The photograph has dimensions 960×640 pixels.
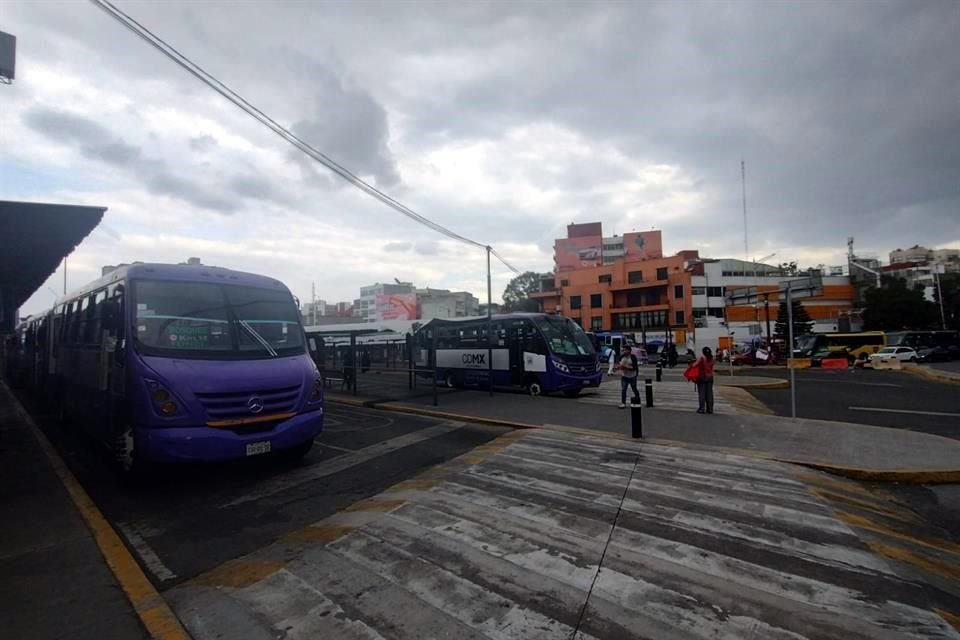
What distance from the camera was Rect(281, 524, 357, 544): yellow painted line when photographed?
4.65 meters

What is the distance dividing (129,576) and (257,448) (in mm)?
2211

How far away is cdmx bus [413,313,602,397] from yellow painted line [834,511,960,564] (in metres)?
10.7

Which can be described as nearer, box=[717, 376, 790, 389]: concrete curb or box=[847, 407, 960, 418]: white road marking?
box=[847, 407, 960, 418]: white road marking

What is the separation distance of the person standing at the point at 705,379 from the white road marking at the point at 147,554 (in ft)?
35.1

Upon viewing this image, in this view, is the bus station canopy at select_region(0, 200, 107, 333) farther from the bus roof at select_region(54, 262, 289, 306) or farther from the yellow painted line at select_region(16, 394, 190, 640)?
the yellow painted line at select_region(16, 394, 190, 640)

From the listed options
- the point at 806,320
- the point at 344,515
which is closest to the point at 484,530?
the point at 344,515

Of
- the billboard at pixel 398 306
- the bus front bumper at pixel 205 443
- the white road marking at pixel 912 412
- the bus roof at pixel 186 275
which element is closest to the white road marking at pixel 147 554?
the bus front bumper at pixel 205 443

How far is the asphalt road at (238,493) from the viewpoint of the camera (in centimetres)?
462

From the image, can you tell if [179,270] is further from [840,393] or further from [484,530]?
[840,393]

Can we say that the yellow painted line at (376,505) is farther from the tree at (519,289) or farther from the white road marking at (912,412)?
the tree at (519,289)

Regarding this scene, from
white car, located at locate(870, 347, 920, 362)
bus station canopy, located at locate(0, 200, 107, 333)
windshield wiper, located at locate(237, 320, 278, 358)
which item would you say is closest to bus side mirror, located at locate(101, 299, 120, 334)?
windshield wiper, located at locate(237, 320, 278, 358)

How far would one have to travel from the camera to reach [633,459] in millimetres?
7660

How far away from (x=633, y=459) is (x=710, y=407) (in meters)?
5.41

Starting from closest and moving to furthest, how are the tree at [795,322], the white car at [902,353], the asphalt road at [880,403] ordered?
the asphalt road at [880,403], the white car at [902,353], the tree at [795,322]
